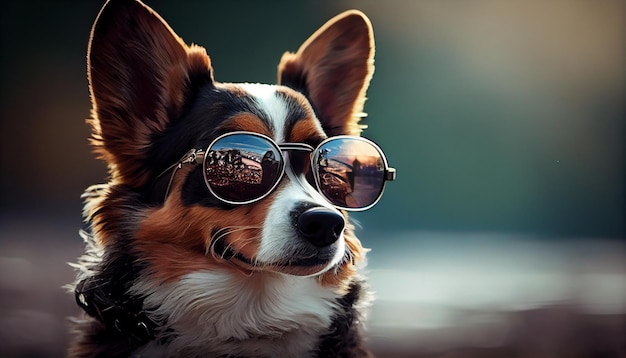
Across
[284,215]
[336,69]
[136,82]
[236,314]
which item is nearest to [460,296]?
[336,69]

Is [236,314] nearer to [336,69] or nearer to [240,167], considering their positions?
[240,167]

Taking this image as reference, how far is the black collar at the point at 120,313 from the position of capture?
1.69 m

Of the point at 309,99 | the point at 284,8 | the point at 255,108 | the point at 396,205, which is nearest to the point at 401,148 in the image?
the point at 396,205

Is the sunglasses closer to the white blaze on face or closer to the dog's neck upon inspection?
the white blaze on face

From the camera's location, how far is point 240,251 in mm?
1613

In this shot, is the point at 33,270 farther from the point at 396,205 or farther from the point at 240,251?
the point at 396,205

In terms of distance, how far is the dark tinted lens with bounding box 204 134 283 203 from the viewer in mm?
1569

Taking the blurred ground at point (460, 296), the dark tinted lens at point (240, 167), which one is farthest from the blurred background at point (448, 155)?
the dark tinted lens at point (240, 167)

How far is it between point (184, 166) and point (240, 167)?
0.17 metres

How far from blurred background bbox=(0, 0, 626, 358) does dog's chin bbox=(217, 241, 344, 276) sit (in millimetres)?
620

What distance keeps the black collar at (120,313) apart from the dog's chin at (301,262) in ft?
0.92

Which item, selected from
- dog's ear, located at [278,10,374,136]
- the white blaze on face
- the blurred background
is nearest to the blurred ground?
the blurred background

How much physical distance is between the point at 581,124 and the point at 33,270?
2.44 meters

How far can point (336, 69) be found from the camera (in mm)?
1988
